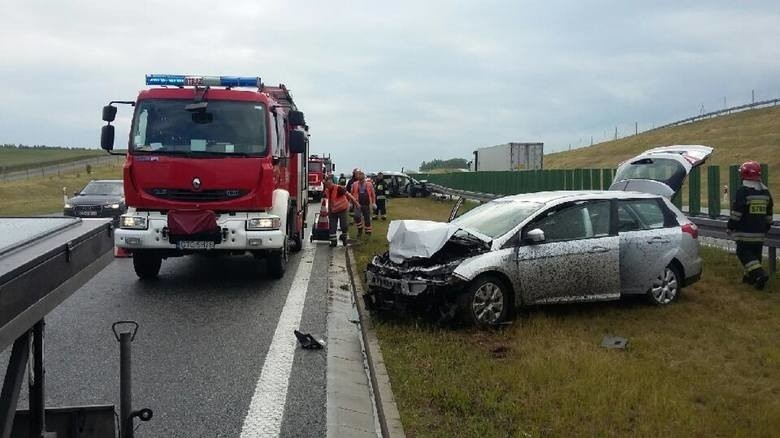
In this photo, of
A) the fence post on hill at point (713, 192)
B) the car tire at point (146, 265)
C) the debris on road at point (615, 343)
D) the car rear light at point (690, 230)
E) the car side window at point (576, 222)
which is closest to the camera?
the debris on road at point (615, 343)

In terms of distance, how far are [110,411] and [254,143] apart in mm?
7084

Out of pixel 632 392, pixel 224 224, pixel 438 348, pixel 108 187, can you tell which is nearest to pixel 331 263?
pixel 224 224

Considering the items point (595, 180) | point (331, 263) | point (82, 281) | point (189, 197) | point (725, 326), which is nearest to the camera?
point (82, 281)

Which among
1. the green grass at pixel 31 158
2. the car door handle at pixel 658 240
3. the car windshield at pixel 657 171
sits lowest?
the car door handle at pixel 658 240

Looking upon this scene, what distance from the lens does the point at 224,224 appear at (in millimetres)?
9656

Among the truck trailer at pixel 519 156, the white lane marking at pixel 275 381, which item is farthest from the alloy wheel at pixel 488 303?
the truck trailer at pixel 519 156

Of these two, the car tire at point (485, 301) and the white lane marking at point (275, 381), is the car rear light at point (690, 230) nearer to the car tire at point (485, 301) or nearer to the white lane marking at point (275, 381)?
the car tire at point (485, 301)

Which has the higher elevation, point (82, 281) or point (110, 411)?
point (82, 281)

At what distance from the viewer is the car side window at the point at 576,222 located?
796 cm

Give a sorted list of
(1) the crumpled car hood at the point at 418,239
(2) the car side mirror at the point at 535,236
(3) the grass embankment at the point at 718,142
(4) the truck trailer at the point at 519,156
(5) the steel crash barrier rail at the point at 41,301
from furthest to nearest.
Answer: (3) the grass embankment at the point at 718,142 → (4) the truck trailer at the point at 519,156 → (1) the crumpled car hood at the point at 418,239 → (2) the car side mirror at the point at 535,236 → (5) the steel crash barrier rail at the point at 41,301

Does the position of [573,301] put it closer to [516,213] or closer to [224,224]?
[516,213]

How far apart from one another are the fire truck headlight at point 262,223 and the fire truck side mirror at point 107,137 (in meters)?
2.45

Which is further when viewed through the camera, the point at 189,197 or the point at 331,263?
the point at 331,263

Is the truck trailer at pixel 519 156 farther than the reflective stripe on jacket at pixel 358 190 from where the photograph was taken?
Yes
